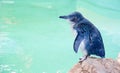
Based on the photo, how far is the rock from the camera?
1.49 metres

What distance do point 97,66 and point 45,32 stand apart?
0.77 metres

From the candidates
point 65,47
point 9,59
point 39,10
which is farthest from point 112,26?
point 9,59

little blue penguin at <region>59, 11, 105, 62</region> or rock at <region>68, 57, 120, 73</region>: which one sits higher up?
little blue penguin at <region>59, 11, 105, 62</region>

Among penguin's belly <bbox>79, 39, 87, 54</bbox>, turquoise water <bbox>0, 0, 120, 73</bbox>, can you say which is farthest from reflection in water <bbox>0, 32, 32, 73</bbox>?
penguin's belly <bbox>79, 39, 87, 54</bbox>

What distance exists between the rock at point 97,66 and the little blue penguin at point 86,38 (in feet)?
0.13

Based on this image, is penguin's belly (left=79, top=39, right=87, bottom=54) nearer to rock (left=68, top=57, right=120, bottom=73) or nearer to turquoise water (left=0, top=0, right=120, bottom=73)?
rock (left=68, top=57, right=120, bottom=73)

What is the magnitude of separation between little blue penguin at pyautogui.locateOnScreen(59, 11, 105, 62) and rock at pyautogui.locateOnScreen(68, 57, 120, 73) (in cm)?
4

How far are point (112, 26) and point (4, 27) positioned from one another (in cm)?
78

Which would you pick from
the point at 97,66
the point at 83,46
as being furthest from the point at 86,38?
the point at 97,66

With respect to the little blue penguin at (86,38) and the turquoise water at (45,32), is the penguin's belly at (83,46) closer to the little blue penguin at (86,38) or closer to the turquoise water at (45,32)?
the little blue penguin at (86,38)

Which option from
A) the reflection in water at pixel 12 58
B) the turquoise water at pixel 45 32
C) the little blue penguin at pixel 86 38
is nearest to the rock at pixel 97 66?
the little blue penguin at pixel 86 38

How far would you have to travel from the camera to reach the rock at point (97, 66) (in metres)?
1.49

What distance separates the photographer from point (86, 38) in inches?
61.6

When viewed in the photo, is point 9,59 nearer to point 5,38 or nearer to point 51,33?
point 5,38
